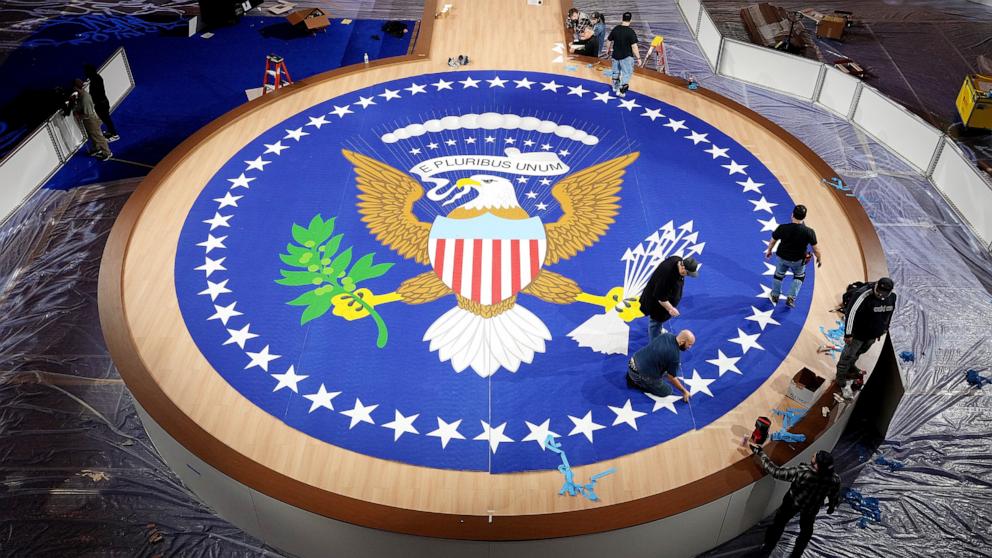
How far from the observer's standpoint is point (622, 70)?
11250 millimetres

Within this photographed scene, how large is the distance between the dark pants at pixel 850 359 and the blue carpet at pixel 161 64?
8903 mm

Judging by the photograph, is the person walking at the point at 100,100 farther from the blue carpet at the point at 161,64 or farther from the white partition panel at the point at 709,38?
the white partition panel at the point at 709,38

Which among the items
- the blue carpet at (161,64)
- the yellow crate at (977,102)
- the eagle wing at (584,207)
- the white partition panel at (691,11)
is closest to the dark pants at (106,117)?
the blue carpet at (161,64)

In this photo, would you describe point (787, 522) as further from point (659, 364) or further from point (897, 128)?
point (897, 128)

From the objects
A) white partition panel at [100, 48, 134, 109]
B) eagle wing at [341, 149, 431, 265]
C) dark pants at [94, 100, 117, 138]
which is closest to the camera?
eagle wing at [341, 149, 431, 265]

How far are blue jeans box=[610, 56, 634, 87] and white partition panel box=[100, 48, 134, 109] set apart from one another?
24.3 ft

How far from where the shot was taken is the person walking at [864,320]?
6719 mm

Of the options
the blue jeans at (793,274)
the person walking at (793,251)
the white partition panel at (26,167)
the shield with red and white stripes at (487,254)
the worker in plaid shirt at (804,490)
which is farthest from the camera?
the white partition panel at (26,167)

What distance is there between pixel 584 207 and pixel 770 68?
478 cm

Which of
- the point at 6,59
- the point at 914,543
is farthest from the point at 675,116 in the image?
the point at 6,59

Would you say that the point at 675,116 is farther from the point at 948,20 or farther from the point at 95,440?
the point at 95,440

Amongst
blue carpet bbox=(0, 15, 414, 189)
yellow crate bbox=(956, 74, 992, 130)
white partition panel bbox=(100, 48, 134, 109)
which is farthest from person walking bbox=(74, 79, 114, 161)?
yellow crate bbox=(956, 74, 992, 130)

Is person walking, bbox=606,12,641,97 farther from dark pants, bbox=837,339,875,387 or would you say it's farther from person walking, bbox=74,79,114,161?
person walking, bbox=74,79,114,161

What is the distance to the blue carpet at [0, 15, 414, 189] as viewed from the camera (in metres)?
11.2
